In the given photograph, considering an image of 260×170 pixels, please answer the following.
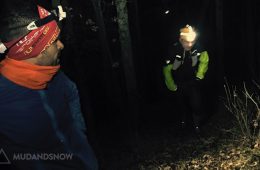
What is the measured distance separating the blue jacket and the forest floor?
3.58m

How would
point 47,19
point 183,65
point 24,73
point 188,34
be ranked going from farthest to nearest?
point 183,65
point 188,34
point 47,19
point 24,73

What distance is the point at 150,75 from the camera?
11297mm

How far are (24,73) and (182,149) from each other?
4.87 m

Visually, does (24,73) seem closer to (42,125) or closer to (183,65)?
(42,125)

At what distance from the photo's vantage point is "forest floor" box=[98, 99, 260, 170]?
571 cm

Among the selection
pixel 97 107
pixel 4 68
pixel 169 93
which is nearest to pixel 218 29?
pixel 169 93

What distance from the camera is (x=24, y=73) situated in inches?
83.9

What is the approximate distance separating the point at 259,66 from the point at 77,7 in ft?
14.6

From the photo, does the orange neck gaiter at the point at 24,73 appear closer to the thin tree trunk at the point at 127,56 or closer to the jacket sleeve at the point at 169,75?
the thin tree trunk at the point at 127,56

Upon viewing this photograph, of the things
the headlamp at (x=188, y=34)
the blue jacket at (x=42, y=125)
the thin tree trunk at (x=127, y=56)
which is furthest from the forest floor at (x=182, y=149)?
Result: the blue jacket at (x=42, y=125)

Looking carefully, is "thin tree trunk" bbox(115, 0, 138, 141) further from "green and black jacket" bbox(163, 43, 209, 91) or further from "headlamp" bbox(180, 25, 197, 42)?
"headlamp" bbox(180, 25, 197, 42)

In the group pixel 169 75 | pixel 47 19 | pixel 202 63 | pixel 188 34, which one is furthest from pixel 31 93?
pixel 202 63

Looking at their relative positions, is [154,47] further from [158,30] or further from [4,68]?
[4,68]

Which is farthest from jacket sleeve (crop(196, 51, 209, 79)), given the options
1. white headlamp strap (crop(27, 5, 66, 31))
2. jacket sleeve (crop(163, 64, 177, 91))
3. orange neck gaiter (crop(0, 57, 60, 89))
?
orange neck gaiter (crop(0, 57, 60, 89))
